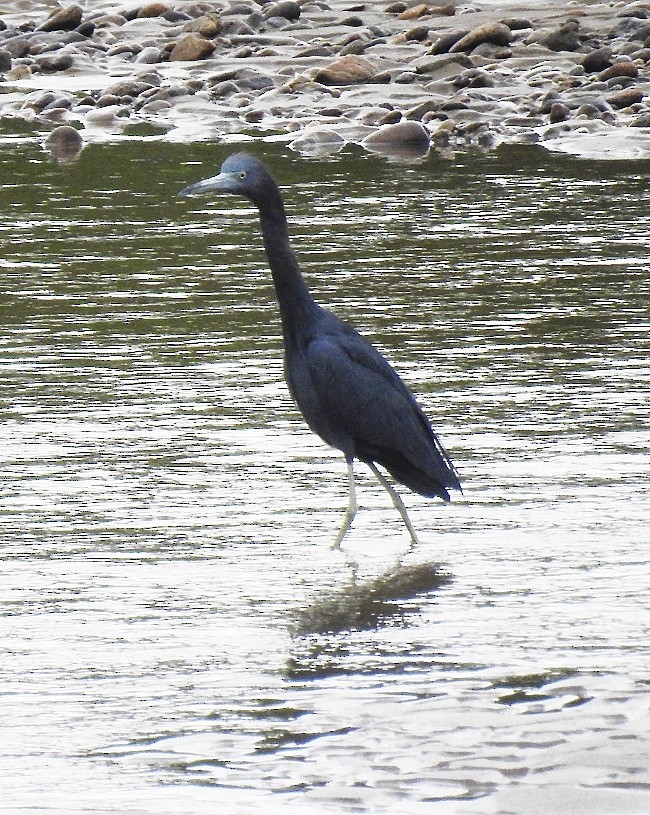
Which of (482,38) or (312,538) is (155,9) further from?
(312,538)

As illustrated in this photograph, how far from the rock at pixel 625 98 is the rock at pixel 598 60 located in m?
1.84

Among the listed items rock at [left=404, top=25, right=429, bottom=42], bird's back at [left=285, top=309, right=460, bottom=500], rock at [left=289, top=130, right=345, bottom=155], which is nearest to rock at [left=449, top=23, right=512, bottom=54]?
rock at [left=404, top=25, right=429, bottom=42]

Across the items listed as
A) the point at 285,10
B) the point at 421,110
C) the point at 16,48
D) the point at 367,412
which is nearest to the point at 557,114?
the point at 421,110

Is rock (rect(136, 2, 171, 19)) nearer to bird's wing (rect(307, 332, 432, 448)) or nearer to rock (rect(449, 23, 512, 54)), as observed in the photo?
Answer: rock (rect(449, 23, 512, 54))

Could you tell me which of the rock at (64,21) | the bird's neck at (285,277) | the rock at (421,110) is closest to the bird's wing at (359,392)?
the bird's neck at (285,277)

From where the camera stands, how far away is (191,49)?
73.7 ft

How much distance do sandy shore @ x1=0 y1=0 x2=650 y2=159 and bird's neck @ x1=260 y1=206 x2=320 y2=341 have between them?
9.28 meters

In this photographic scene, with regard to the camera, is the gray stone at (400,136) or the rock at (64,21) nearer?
the gray stone at (400,136)

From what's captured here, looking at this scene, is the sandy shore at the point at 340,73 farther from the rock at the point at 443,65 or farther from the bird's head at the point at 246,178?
the bird's head at the point at 246,178

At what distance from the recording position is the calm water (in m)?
4.44

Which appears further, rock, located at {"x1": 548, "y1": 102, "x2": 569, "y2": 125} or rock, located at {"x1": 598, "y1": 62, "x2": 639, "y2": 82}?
rock, located at {"x1": 598, "y1": 62, "x2": 639, "y2": 82}

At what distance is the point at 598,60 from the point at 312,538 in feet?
46.8

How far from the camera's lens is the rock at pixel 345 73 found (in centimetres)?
2006

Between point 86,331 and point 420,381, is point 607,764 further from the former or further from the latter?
point 86,331
